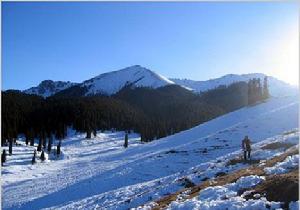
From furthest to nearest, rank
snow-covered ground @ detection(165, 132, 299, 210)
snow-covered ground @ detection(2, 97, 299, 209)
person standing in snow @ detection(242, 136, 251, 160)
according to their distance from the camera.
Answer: person standing in snow @ detection(242, 136, 251, 160), snow-covered ground @ detection(2, 97, 299, 209), snow-covered ground @ detection(165, 132, 299, 210)

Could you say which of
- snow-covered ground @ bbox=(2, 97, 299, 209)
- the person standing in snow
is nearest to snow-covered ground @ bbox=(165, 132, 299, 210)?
snow-covered ground @ bbox=(2, 97, 299, 209)

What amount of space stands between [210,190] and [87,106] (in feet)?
550

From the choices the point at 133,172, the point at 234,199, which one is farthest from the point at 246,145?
the point at 234,199

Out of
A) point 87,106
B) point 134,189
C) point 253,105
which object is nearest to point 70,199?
point 134,189

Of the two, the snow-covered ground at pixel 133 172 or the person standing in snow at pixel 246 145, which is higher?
the person standing in snow at pixel 246 145

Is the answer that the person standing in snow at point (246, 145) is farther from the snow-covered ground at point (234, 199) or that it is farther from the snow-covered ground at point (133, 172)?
the snow-covered ground at point (234, 199)

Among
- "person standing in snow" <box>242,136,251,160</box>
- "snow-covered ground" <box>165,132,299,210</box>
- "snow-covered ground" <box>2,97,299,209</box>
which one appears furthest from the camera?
"person standing in snow" <box>242,136,251,160</box>

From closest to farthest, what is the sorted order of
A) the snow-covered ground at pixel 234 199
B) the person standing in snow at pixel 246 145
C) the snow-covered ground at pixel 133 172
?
the snow-covered ground at pixel 234 199, the snow-covered ground at pixel 133 172, the person standing in snow at pixel 246 145

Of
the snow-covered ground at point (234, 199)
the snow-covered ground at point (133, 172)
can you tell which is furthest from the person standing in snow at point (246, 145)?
the snow-covered ground at point (234, 199)

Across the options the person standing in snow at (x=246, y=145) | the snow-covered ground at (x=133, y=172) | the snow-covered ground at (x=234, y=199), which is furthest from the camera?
the person standing in snow at (x=246, y=145)

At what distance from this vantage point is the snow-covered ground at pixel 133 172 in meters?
40.9

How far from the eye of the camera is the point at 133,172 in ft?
188

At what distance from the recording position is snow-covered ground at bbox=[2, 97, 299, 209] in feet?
134

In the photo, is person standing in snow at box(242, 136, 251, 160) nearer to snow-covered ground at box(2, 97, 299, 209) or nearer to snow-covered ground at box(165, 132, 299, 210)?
snow-covered ground at box(2, 97, 299, 209)
